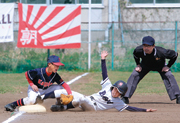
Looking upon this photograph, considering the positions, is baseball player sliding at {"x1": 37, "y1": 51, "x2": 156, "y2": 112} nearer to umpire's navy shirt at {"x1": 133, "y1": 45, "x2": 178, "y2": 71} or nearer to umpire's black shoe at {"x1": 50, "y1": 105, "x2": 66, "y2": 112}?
umpire's black shoe at {"x1": 50, "y1": 105, "x2": 66, "y2": 112}

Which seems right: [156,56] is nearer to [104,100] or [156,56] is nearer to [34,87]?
[104,100]

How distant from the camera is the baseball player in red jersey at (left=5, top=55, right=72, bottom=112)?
6105 millimetres

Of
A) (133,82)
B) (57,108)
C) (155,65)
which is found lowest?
(57,108)

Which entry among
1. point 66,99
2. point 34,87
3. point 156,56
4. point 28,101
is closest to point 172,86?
point 156,56

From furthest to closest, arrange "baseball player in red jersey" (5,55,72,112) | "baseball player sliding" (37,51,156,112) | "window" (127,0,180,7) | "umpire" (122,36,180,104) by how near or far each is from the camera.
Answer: "window" (127,0,180,7) < "umpire" (122,36,180,104) < "baseball player in red jersey" (5,55,72,112) < "baseball player sliding" (37,51,156,112)

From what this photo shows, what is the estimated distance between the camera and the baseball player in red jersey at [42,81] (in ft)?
20.0

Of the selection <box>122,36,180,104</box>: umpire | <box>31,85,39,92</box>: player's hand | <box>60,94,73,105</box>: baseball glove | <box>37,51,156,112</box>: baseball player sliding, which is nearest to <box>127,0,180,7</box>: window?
<box>122,36,180,104</box>: umpire

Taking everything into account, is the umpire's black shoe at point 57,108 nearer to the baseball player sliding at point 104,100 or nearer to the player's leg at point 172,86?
the baseball player sliding at point 104,100

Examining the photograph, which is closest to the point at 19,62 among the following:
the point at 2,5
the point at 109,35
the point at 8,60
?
the point at 8,60

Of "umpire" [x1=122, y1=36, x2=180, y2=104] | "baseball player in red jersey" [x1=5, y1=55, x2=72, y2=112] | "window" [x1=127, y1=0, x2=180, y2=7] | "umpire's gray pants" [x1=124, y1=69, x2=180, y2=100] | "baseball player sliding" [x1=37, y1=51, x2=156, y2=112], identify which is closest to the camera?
"baseball player sliding" [x1=37, y1=51, x2=156, y2=112]

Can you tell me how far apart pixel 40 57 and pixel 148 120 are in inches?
413

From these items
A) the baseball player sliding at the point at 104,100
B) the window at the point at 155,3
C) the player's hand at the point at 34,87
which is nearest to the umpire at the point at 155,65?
the baseball player sliding at the point at 104,100

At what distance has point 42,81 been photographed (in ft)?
21.0

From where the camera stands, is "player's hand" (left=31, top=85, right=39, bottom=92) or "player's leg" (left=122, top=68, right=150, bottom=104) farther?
"player's leg" (left=122, top=68, right=150, bottom=104)
